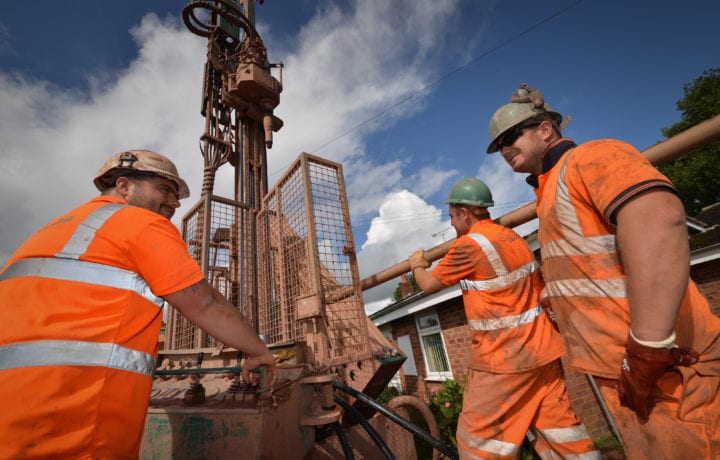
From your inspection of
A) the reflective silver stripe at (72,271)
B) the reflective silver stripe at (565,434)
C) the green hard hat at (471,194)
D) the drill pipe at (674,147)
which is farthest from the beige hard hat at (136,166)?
the drill pipe at (674,147)

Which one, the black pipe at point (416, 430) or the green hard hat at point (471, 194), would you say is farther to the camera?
the green hard hat at point (471, 194)

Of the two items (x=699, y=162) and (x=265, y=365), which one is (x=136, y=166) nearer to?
(x=265, y=365)

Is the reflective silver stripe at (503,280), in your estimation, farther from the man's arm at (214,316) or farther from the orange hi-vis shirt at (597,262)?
the man's arm at (214,316)

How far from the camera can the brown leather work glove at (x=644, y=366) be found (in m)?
1.07

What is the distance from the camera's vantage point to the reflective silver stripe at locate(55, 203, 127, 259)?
1.25 metres

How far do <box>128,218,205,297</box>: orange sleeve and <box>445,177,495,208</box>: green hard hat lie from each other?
2306 millimetres

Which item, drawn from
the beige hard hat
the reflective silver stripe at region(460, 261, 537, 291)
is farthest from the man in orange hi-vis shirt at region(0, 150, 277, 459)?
the reflective silver stripe at region(460, 261, 537, 291)

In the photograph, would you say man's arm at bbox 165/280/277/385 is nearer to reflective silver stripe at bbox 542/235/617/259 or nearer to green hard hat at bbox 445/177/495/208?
reflective silver stripe at bbox 542/235/617/259

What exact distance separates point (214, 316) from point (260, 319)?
3570 millimetres

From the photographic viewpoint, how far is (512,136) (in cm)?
197

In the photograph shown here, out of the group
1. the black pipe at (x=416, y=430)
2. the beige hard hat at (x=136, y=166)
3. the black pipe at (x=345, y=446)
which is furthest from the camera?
the black pipe at (x=416, y=430)

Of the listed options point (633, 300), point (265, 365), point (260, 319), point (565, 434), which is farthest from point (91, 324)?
point (260, 319)

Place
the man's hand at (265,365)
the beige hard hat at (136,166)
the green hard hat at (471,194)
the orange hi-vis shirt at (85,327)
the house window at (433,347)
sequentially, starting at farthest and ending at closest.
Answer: the house window at (433,347)
the green hard hat at (471,194)
the beige hard hat at (136,166)
the man's hand at (265,365)
the orange hi-vis shirt at (85,327)

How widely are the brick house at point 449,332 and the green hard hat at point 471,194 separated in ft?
15.9
